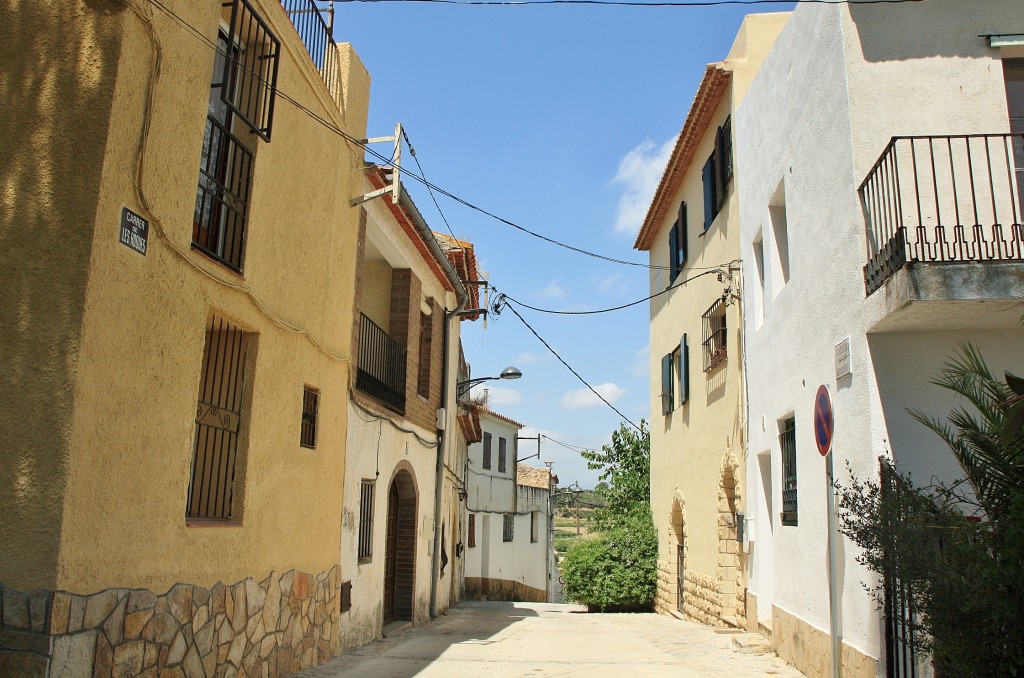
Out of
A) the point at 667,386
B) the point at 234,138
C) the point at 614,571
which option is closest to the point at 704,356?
the point at 667,386

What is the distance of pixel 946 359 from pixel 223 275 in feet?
19.7

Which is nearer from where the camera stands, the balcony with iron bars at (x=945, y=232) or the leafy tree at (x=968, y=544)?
the leafy tree at (x=968, y=544)

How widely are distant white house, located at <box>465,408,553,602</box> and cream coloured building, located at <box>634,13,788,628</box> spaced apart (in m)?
9.76

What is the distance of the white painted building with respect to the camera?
21.2ft

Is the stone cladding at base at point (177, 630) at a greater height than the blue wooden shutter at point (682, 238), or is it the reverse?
the blue wooden shutter at point (682, 238)

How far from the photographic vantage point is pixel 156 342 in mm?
6039

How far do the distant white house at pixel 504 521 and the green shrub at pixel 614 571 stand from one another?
7283 millimetres

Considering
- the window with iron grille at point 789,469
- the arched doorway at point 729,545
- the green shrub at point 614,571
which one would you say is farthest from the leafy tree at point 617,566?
the window with iron grille at point 789,469

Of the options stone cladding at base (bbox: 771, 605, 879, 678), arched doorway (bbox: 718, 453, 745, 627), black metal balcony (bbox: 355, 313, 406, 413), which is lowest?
stone cladding at base (bbox: 771, 605, 879, 678)

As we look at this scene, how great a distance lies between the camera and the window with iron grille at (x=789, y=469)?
9609mm

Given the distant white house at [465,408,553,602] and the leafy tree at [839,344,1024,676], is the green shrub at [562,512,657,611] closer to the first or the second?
the distant white house at [465,408,553,602]

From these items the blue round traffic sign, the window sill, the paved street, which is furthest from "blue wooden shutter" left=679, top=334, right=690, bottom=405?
the window sill

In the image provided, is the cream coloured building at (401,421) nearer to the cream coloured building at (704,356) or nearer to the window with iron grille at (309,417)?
the window with iron grille at (309,417)

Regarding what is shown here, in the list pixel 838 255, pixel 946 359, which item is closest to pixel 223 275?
pixel 838 255
